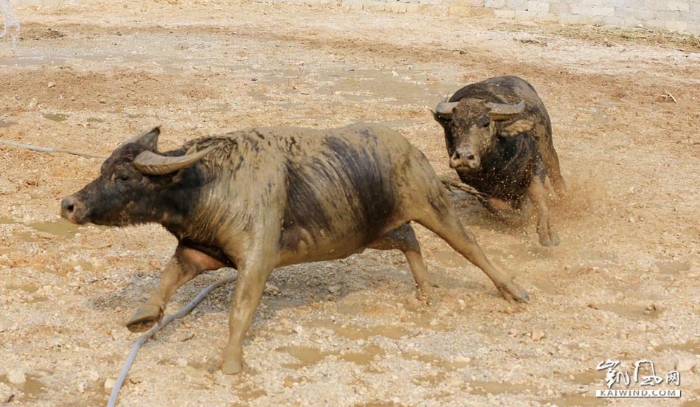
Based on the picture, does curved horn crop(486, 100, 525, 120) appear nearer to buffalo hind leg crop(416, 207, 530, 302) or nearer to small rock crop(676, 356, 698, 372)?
buffalo hind leg crop(416, 207, 530, 302)

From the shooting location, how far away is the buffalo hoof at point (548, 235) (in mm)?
8492

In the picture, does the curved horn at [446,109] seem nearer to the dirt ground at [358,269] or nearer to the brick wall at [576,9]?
the dirt ground at [358,269]

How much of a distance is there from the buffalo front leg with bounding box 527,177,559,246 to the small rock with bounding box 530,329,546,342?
6.78 feet

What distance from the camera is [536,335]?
6480 millimetres

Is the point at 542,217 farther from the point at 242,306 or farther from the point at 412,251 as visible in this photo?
the point at 242,306

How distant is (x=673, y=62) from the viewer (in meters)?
18.5

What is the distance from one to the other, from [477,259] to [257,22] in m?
15.6

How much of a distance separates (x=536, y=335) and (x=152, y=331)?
2.61m

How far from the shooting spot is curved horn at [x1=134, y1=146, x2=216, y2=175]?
19.0ft

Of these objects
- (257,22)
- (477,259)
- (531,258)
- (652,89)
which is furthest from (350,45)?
(477,259)

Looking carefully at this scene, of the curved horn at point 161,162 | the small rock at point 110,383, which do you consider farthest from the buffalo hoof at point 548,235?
the small rock at point 110,383

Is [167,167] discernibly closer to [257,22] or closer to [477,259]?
[477,259]

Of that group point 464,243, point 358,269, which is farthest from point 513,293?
point 358,269

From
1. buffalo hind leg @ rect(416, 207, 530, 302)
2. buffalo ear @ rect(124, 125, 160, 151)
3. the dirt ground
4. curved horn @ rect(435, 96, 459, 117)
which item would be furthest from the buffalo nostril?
curved horn @ rect(435, 96, 459, 117)
